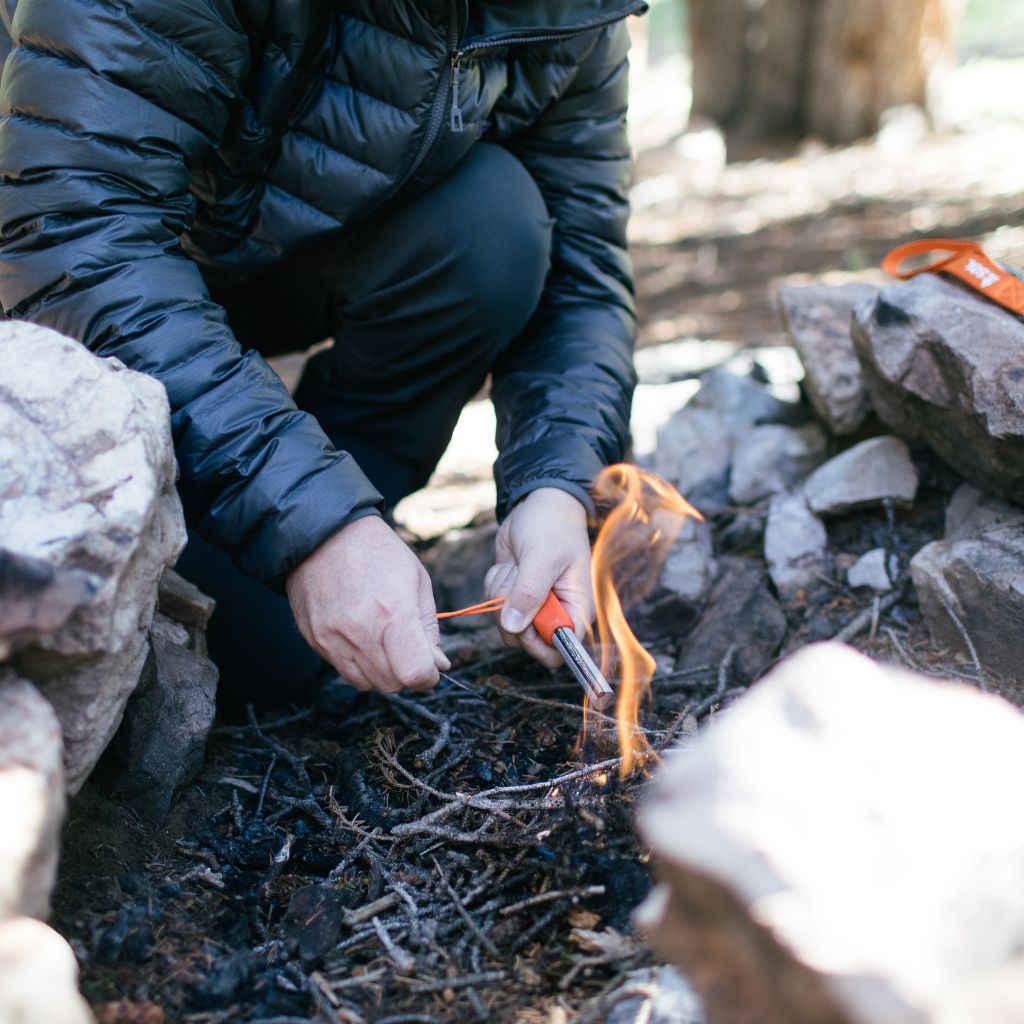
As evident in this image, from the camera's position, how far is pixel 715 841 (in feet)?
3.64

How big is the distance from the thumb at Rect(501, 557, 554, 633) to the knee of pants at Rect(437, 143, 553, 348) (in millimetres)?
723

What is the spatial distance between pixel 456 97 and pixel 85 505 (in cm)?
116

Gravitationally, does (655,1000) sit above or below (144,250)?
below

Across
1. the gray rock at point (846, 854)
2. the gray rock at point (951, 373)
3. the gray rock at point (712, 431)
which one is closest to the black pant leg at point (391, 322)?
the gray rock at point (712, 431)

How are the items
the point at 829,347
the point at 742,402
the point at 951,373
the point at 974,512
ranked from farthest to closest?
the point at 742,402, the point at 829,347, the point at 974,512, the point at 951,373

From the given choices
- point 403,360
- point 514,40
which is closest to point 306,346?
point 403,360

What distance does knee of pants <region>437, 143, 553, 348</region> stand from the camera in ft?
7.92

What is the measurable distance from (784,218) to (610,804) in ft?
20.4

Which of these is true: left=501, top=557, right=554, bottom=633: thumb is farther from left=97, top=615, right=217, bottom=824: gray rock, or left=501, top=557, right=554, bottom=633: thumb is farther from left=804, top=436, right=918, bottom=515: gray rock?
left=804, top=436, right=918, bottom=515: gray rock

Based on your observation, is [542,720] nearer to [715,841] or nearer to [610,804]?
[610,804]

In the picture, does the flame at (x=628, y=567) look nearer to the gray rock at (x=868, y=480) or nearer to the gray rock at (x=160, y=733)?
the gray rock at (x=868, y=480)

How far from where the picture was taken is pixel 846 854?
3.71ft

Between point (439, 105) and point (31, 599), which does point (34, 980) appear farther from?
point (439, 105)

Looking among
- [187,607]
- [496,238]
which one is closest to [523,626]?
[187,607]
